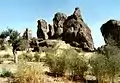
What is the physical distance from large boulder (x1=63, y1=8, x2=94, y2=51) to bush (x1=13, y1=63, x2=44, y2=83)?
62172 mm

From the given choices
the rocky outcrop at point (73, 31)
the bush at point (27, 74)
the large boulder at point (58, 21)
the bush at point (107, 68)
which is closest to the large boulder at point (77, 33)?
the rocky outcrop at point (73, 31)

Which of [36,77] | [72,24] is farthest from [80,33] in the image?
[36,77]

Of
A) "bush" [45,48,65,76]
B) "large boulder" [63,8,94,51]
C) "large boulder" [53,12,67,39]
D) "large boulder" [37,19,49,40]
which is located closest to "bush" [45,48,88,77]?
"bush" [45,48,65,76]

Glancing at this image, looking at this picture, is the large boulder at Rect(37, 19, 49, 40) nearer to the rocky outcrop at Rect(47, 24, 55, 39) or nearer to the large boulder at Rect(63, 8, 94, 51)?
the rocky outcrop at Rect(47, 24, 55, 39)

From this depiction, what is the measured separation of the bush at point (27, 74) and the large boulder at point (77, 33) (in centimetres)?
6217

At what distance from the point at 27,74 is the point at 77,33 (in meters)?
65.4

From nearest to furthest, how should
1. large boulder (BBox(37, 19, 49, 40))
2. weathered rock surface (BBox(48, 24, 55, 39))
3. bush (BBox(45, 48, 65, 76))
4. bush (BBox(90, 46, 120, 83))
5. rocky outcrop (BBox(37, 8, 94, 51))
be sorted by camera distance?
1. bush (BBox(90, 46, 120, 83))
2. bush (BBox(45, 48, 65, 76))
3. rocky outcrop (BBox(37, 8, 94, 51))
4. weathered rock surface (BBox(48, 24, 55, 39))
5. large boulder (BBox(37, 19, 49, 40))

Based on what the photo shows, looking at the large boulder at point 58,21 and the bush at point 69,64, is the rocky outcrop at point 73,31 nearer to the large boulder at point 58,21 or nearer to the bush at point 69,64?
the large boulder at point 58,21

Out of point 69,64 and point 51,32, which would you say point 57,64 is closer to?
point 69,64

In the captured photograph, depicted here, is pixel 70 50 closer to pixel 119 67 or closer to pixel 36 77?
pixel 119 67

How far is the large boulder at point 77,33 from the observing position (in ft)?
259

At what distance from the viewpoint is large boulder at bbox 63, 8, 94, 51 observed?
259 feet

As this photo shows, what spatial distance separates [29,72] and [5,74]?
330 cm

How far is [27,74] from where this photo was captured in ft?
50.8
